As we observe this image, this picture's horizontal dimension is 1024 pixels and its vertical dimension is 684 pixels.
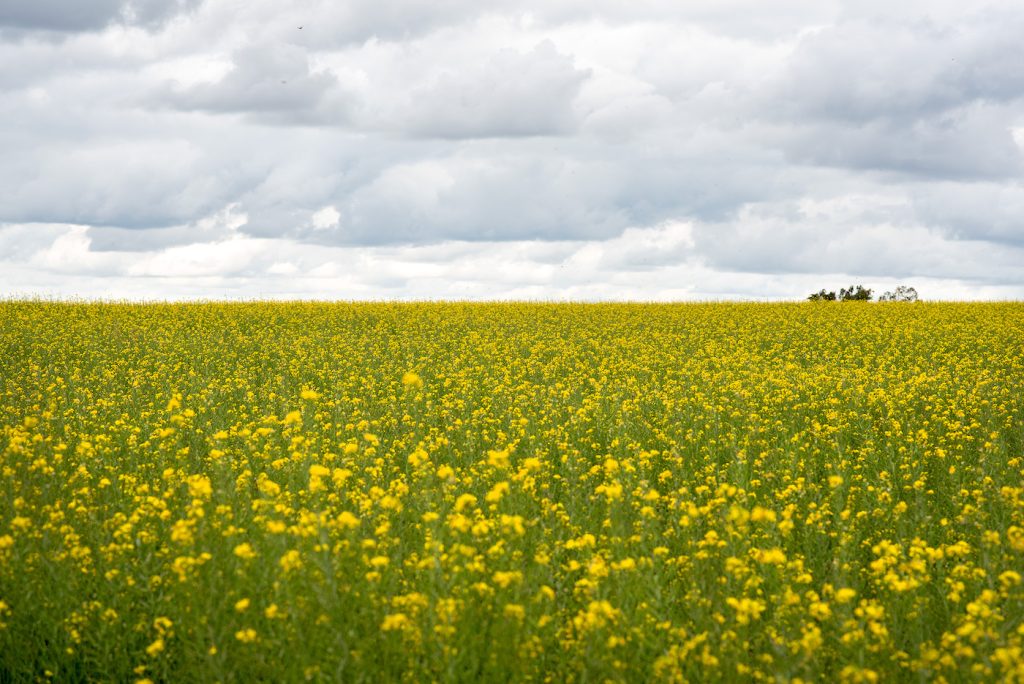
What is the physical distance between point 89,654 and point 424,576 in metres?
2.06

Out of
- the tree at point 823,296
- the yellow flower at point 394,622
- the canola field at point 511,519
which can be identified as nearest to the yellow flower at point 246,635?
the canola field at point 511,519

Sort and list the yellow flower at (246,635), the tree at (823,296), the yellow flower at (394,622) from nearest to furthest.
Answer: the yellow flower at (394,622) → the yellow flower at (246,635) → the tree at (823,296)

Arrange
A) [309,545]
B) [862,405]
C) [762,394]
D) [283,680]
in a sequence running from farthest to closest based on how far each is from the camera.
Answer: [762,394]
[862,405]
[309,545]
[283,680]

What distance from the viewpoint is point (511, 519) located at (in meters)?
4.84

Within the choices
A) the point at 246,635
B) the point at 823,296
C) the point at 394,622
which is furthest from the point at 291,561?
the point at 823,296

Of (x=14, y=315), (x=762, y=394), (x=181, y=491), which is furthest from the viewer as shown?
(x=14, y=315)

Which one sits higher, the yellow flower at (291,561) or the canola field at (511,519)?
the yellow flower at (291,561)

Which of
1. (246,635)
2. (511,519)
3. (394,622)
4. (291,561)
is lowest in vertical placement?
(246,635)

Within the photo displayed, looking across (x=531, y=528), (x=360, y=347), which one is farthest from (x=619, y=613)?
(x=360, y=347)

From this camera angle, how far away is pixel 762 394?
1328 centimetres

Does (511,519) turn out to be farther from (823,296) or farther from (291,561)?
(823,296)

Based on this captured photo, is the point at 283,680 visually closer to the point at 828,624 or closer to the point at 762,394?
the point at 828,624

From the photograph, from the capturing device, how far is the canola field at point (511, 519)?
14.4 feet

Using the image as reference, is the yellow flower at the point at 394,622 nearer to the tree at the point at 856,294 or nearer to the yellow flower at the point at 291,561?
the yellow flower at the point at 291,561
